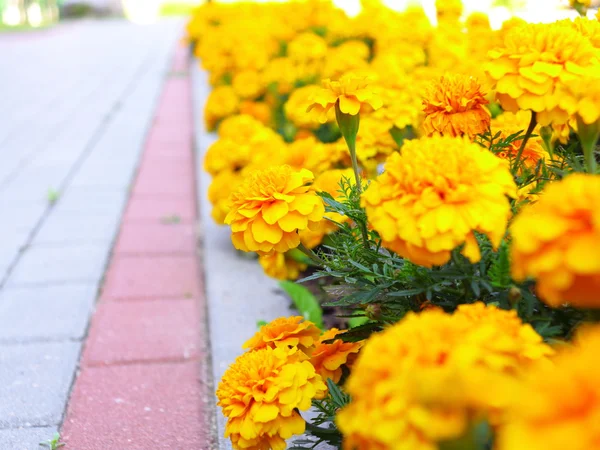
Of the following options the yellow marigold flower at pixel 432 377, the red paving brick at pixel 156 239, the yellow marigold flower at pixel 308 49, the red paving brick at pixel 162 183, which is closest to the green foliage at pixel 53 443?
the yellow marigold flower at pixel 432 377

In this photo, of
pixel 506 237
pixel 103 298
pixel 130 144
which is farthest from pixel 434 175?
pixel 130 144

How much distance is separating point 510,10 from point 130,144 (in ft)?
9.15

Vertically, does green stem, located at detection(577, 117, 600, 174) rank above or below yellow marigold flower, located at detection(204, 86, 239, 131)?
above

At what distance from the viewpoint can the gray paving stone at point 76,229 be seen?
10.9ft

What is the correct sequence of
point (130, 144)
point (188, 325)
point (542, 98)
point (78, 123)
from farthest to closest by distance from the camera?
point (78, 123), point (130, 144), point (188, 325), point (542, 98)

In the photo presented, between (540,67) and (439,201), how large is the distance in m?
Result: 0.32

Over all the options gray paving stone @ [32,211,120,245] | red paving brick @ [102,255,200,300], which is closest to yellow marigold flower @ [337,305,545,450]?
red paving brick @ [102,255,200,300]

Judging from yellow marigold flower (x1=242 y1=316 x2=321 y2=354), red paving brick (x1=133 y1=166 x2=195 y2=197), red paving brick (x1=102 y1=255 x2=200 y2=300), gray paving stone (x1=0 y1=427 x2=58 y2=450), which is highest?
yellow marigold flower (x1=242 y1=316 x2=321 y2=354)

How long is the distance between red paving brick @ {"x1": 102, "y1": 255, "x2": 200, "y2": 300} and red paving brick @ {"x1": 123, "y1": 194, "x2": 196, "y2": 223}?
539 mm

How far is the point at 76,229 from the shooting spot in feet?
11.4

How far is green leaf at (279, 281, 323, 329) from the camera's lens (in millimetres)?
2234

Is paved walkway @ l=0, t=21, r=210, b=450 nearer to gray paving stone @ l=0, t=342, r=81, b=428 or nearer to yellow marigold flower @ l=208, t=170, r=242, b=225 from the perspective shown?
gray paving stone @ l=0, t=342, r=81, b=428

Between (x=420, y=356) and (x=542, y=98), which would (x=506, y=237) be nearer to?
(x=542, y=98)

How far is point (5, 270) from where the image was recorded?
116 inches
